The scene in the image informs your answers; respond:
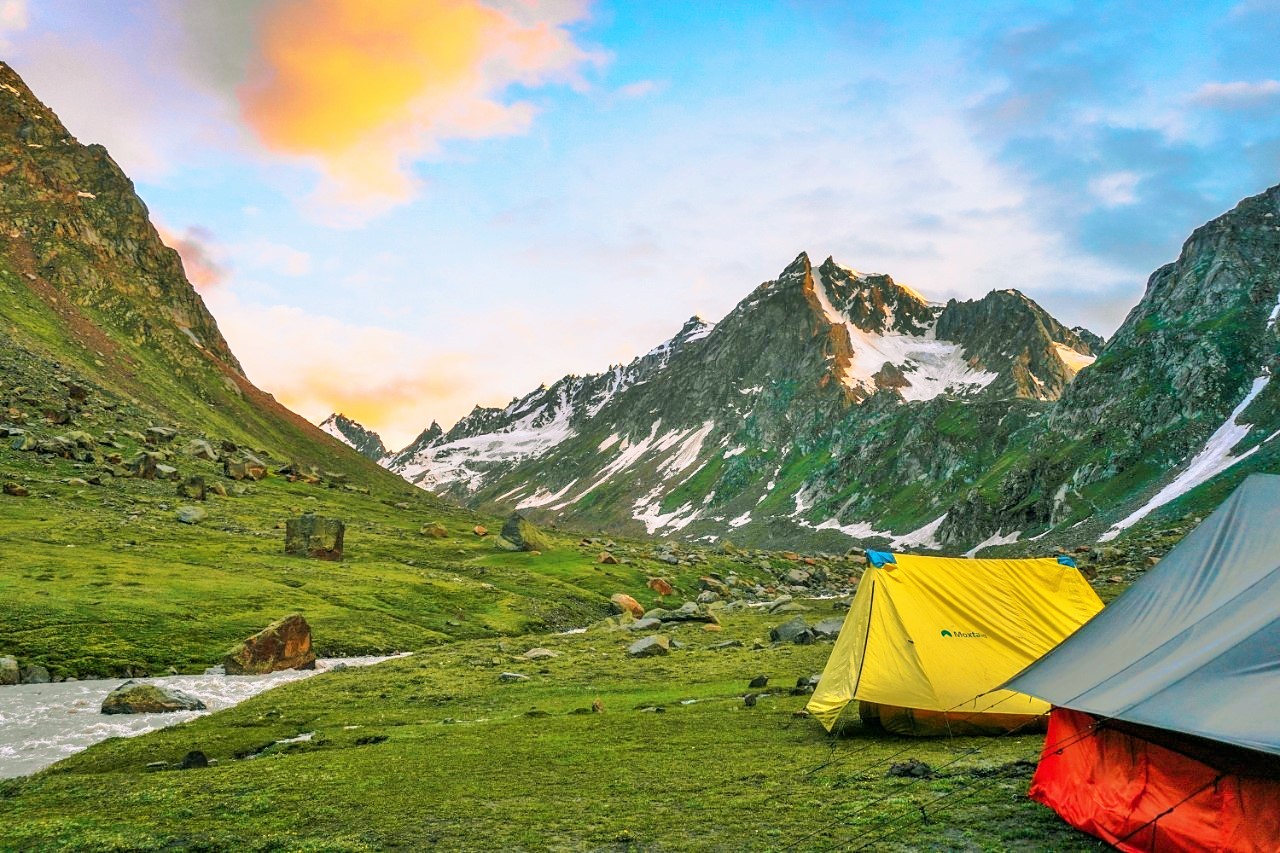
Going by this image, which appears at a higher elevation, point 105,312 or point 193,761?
point 105,312

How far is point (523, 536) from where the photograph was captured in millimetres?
88312

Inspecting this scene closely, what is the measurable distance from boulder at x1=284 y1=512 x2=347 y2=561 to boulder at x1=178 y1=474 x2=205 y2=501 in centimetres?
1796

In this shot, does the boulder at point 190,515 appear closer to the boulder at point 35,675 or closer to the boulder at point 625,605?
the boulder at point 35,675

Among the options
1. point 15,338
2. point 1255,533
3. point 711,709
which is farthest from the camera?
point 15,338

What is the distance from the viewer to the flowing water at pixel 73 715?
22062mm

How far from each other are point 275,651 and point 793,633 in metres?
26.7

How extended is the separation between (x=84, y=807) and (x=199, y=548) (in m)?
49.2

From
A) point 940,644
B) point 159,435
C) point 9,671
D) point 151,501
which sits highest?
point 159,435

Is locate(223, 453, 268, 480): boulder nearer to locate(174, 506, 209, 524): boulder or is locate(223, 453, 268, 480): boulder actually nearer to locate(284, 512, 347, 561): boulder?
locate(174, 506, 209, 524): boulder

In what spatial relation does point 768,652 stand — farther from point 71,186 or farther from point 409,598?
point 71,186

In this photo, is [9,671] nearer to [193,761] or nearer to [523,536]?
[193,761]

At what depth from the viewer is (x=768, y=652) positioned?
121ft

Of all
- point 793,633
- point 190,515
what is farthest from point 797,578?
point 190,515

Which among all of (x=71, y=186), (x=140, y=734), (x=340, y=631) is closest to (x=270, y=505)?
(x=340, y=631)
